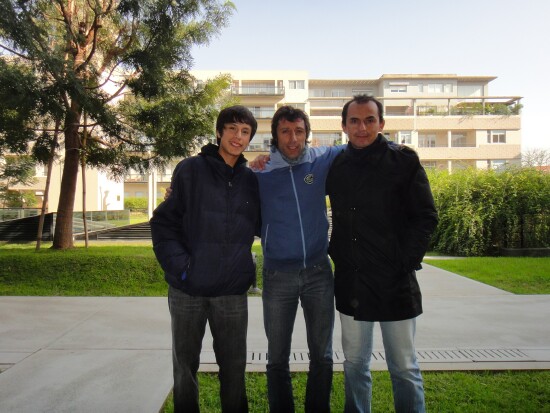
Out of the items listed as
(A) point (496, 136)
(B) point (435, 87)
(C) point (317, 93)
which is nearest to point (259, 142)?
(C) point (317, 93)

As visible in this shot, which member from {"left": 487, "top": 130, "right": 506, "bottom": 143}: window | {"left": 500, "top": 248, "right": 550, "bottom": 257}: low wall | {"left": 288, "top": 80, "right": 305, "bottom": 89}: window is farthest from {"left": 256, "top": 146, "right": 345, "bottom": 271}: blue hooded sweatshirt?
{"left": 288, "top": 80, "right": 305, "bottom": 89}: window

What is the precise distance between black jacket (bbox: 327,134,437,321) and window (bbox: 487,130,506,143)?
141 feet

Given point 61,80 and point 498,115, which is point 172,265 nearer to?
point 61,80

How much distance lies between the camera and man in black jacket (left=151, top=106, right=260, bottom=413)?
2396mm

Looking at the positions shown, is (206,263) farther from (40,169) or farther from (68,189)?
(40,169)

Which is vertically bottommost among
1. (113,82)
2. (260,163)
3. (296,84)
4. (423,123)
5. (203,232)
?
(203,232)

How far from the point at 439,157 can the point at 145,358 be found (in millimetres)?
41437

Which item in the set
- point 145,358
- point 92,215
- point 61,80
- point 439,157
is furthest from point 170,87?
point 439,157

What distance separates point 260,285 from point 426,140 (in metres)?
38.9

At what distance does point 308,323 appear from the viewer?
2674 millimetres

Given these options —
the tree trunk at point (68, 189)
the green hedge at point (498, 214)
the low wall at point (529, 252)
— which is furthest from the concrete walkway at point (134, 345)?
the green hedge at point (498, 214)

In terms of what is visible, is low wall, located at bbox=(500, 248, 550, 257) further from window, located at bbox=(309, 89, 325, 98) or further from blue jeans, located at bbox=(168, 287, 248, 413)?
window, located at bbox=(309, 89, 325, 98)

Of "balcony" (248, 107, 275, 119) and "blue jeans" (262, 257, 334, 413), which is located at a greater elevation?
"balcony" (248, 107, 275, 119)

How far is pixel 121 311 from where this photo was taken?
18.1 ft
